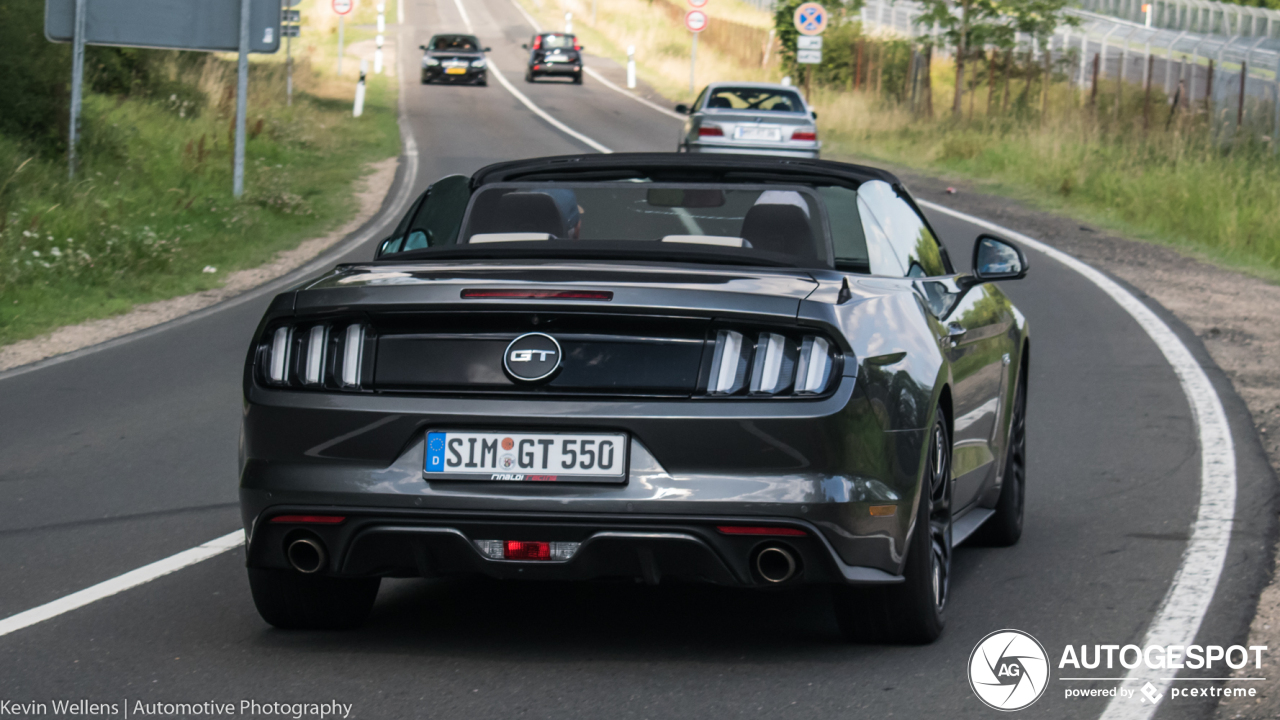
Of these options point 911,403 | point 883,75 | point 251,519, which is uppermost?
point 883,75

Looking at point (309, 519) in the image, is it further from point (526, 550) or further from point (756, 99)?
point (756, 99)

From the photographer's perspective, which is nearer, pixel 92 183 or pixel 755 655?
pixel 755 655

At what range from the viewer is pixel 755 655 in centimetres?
470

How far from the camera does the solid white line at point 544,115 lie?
104 ft

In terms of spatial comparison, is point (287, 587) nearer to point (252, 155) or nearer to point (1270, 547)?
point (1270, 547)

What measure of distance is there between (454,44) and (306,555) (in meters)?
47.8

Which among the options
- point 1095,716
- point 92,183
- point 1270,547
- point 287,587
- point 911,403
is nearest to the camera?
point 1095,716

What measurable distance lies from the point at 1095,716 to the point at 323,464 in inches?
85.2

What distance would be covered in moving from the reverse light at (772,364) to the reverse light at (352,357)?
110cm

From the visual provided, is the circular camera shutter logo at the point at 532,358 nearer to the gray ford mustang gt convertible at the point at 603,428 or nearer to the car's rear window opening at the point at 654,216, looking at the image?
the gray ford mustang gt convertible at the point at 603,428

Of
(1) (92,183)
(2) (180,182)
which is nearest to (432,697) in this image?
(1) (92,183)

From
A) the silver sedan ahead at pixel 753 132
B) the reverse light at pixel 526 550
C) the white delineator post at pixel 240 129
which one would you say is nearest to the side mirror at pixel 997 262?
the reverse light at pixel 526 550

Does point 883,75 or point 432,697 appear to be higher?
point 883,75

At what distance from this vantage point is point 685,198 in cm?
550
